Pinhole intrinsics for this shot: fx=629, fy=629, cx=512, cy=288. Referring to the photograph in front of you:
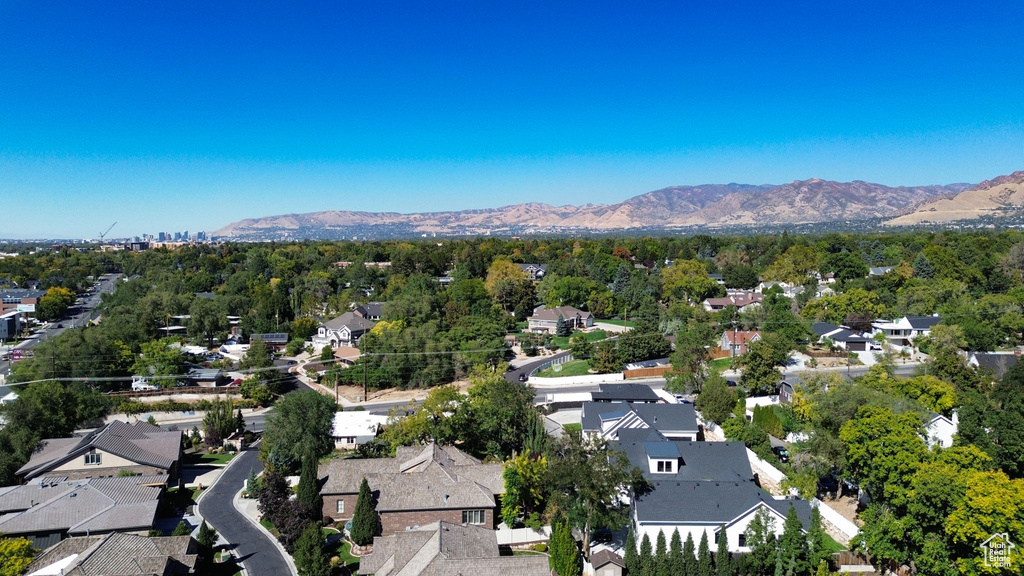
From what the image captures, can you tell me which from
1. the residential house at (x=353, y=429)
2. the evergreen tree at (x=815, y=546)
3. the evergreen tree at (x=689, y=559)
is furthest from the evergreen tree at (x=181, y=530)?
the evergreen tree at (x=815, y=546)

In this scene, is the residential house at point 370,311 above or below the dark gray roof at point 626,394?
above

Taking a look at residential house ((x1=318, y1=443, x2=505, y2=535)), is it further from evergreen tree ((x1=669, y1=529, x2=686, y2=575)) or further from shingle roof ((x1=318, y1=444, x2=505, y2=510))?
evergreen tree ((x1=669, y1=529, x2=686, y2=575))

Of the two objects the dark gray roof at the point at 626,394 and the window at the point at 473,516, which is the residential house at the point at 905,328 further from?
the window at the point at 473,516

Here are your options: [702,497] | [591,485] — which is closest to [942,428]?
[702,497]

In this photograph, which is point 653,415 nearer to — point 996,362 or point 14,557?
point 996,362

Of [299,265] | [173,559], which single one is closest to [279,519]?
[173,559]

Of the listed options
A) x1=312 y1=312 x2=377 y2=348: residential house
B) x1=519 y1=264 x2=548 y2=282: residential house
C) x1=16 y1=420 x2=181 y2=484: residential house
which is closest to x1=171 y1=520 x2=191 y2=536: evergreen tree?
x1=16 y1=420 x2=181 y2=484: residential house

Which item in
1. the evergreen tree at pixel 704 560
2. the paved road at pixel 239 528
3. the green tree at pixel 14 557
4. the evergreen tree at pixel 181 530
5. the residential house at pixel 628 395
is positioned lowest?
the paved road at pixel 239 528
